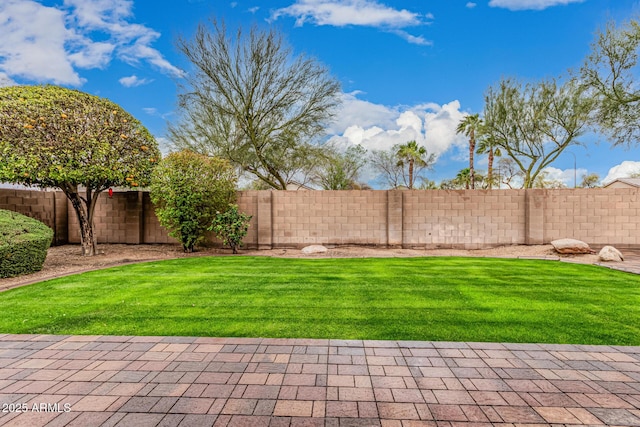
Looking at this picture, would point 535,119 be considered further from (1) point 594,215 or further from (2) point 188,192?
(2) point 188,192

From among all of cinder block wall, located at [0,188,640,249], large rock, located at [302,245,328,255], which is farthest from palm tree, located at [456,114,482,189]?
large rock, located at [302,245,328,255]

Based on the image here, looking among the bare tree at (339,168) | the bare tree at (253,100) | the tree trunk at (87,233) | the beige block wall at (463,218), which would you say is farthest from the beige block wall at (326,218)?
the bare tree at (339,168)

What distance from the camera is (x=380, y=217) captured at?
11555 mm

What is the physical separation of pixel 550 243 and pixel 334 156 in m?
10.9

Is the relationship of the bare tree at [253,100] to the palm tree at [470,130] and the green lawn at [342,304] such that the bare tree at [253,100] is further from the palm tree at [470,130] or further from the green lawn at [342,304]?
the palm tree at [470,130]

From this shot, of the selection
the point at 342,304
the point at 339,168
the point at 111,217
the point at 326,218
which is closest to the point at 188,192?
the point at 111,217

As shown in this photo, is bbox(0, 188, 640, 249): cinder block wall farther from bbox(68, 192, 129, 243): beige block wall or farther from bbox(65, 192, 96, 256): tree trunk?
bbox(65, 192, 96, 256): tree trunk

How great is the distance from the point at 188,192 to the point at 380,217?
20.9 feet

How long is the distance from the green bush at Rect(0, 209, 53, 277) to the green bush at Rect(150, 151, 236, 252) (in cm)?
312

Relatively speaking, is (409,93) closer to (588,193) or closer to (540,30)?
(540,30)

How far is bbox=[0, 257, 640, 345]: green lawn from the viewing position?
146 inches

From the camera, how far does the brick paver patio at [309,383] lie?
7.06 ft

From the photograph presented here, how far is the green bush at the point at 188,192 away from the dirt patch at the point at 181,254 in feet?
2.90

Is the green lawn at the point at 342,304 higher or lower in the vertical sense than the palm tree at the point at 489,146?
lower
